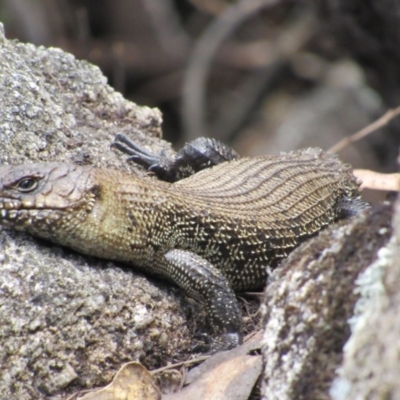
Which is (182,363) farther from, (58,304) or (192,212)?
(192,212)

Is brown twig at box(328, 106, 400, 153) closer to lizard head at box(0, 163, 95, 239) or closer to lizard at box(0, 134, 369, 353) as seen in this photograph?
lizard at box(0, 134, 369, 353)

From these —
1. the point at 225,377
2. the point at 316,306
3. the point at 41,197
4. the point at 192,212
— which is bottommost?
the point at 225,377

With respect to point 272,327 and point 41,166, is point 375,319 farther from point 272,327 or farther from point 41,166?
point 41,166

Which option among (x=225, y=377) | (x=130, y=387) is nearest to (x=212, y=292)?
(x=225, y=377)

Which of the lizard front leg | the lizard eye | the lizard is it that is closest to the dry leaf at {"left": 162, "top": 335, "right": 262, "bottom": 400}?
the lizard

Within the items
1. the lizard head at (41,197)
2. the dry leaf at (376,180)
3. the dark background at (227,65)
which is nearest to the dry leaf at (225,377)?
the lizard head at (41,197)

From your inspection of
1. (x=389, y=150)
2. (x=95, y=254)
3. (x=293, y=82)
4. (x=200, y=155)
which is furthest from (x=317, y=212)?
(x=293, y=82)

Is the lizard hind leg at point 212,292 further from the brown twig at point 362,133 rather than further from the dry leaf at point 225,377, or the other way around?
the brown twig at point 362,133
